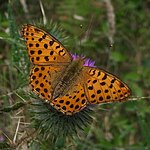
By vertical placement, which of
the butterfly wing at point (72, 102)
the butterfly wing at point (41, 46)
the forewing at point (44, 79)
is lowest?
the butterfly wing at point (72, 102)

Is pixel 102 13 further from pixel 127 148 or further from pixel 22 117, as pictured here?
pixel 22 117

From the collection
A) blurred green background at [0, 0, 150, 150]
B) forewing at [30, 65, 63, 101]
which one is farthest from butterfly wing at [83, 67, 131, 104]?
blurred green background at [0, 0, 150, 150]

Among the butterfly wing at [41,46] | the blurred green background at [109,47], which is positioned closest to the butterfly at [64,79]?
the butterfly wing at [41,46]

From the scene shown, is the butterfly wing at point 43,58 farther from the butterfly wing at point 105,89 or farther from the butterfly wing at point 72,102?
the butterfly wing at point 105,89

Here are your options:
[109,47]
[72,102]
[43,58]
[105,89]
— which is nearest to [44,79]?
[43,58]

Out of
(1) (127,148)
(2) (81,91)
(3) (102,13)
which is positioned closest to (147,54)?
(3) (102,13)

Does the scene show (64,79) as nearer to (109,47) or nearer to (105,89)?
(105,89)
